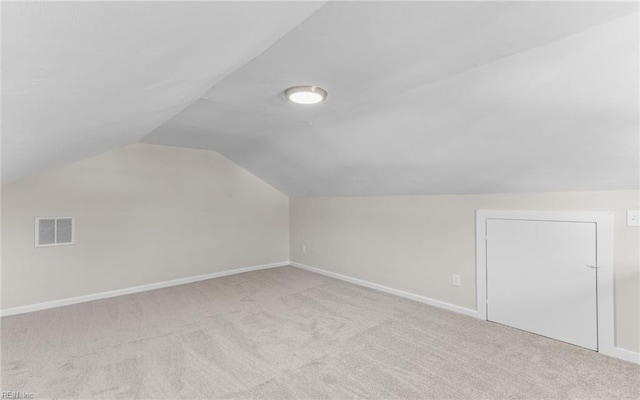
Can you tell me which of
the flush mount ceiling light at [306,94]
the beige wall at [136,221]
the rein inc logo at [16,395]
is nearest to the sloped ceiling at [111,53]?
the flush mount ceiling light at [306,94]

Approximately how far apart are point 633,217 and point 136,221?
5.16 m

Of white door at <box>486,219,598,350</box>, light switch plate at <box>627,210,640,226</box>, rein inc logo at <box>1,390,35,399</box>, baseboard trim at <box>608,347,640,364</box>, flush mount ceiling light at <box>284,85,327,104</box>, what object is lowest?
rein inc logo at <box>1,390,35,399</box>

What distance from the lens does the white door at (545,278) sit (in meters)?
2.58

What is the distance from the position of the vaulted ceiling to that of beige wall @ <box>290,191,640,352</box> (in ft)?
0.59

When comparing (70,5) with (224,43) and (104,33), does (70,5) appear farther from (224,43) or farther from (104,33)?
(224,43)

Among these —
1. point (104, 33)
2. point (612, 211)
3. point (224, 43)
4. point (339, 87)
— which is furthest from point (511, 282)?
point (104, 33)

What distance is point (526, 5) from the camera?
130cm

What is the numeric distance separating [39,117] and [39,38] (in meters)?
0.93

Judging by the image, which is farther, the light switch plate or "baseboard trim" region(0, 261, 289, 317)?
"baseboard trim" region(0, 261, 289, 317)

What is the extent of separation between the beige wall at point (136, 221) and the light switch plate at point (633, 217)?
4.49 meters

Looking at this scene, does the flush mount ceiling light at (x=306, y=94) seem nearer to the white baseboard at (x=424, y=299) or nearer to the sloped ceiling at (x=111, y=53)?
the sloped ceiling at (x=111, y=53)

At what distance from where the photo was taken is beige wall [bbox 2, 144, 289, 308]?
352 cm

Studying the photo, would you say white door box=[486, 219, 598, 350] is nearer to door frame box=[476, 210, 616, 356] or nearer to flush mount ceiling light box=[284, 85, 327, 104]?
door frame box=[476, 210, 616, 356]

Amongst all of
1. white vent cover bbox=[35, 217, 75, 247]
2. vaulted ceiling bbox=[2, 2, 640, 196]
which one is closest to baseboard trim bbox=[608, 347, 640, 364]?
vaulted ceiling bbox=[2, 2, 640, 196]
